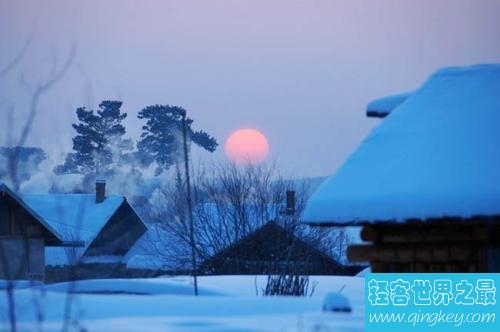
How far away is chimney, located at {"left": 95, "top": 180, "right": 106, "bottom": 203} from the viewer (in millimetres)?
30656

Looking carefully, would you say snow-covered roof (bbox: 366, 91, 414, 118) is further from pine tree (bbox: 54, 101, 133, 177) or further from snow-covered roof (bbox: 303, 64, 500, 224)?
pine tree (bbox: 54, 101, 133, 177)

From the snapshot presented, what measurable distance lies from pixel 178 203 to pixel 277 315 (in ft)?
64.6

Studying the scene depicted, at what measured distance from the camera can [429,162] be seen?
24.7 ft

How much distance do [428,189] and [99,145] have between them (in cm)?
2501

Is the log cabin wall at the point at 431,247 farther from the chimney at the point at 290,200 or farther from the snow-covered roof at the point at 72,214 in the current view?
the snow-covered roof at the point at 72,214

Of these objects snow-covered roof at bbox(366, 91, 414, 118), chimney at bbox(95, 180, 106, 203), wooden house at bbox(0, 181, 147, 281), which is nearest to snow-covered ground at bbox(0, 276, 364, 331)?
snow-covered roof at bbox(366, 91, 414, 118)

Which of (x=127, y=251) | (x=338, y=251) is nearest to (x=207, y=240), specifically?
(x=338, y=251)

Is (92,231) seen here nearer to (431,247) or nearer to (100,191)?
(100,191)

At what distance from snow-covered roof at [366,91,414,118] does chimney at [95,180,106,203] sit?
22199mm

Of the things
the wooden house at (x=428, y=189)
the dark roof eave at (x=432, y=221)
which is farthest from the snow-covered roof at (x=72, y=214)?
the dark roof eave at (x=432, y=221)

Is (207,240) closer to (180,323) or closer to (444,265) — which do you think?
(444,265)

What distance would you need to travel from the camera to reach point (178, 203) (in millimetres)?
24750

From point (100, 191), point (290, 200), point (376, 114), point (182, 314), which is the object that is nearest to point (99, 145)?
point (100, 191)

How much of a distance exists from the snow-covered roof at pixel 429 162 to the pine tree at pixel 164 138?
23677 millimetres
